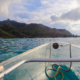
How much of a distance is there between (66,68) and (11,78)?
2248 millimetres

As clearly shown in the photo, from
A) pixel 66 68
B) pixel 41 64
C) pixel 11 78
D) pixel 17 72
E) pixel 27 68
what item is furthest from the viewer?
pixel 66 68

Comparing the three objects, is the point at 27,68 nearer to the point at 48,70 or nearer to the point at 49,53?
the point at 48,70

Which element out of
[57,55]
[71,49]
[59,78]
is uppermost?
[71,49]

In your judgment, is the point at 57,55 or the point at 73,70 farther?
the point at 57,55

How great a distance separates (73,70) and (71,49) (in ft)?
2.81

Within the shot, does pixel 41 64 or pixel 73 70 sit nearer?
pixel 41 64

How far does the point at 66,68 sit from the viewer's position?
132 inches

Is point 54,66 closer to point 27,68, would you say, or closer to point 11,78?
point 27,68

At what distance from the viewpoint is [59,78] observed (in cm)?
272

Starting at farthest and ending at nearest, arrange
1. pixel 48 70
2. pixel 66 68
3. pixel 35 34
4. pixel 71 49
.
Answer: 1. pixel 35 34
2. pixel 71 49
3. pixel 66 68
4. pixel 48 70

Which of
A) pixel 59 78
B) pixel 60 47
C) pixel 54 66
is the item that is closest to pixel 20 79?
pixel 59 78

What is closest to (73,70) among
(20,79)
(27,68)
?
(27,68)

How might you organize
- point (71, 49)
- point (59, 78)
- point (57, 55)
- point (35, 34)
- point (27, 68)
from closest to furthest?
point (27, 68), point (59, 78), point (71, 49), point (57, 55), point (35, 34)

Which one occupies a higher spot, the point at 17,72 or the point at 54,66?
the point at 17,72
